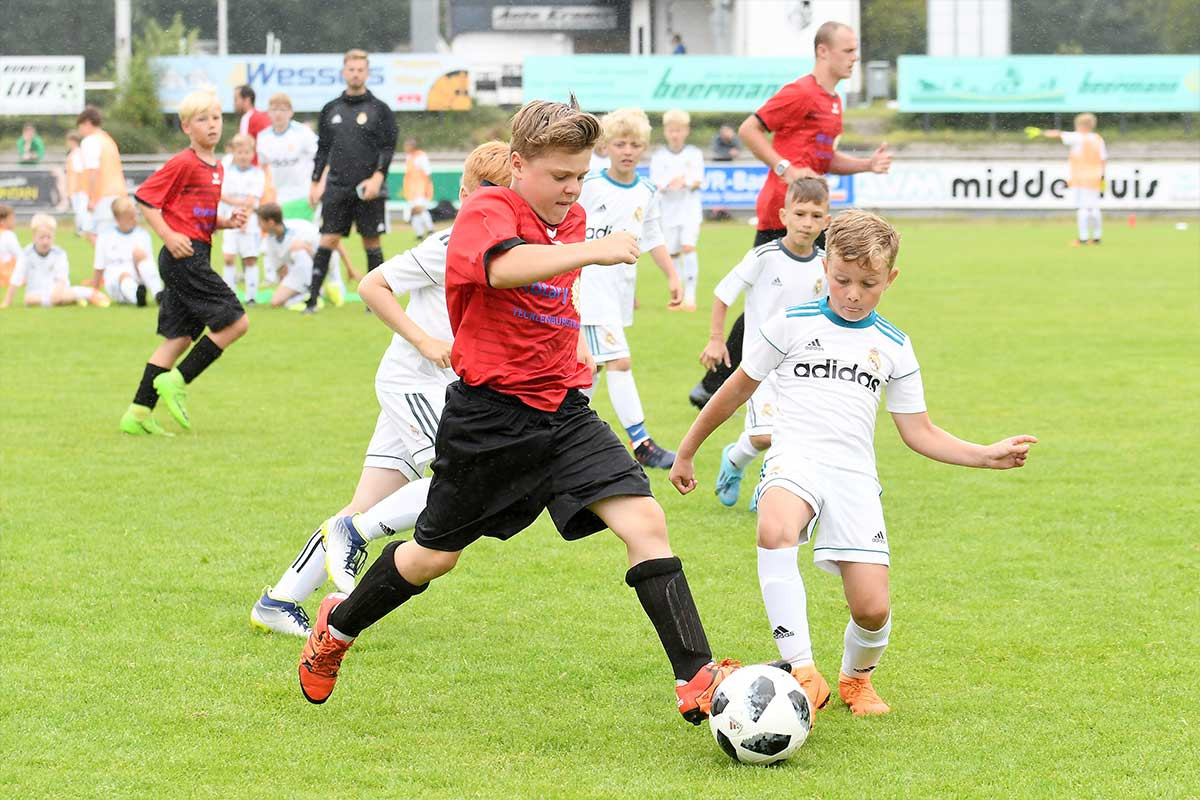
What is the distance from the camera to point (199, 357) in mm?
→ 9164

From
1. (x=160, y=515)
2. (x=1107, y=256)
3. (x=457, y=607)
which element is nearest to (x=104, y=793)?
(x=457, y=607)

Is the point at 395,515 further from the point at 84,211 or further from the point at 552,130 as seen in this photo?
the point at 84,211

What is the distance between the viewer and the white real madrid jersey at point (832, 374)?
449cm

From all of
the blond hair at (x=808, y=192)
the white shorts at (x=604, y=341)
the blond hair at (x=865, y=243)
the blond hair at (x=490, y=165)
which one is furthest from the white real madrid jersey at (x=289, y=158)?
the blond hair at (x=865, y=243)

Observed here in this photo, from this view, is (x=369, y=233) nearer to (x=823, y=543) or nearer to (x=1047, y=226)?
(x=823, y=543)

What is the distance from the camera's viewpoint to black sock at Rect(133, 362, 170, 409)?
9211mm

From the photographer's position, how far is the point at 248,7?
1859 inches

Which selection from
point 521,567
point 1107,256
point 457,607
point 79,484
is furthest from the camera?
point 1107,256

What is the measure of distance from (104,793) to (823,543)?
80.9 inches

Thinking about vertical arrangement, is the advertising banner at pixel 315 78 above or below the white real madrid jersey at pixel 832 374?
above

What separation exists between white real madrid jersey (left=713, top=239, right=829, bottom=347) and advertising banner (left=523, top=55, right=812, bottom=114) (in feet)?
99.3

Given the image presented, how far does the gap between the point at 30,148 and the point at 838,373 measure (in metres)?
33.7

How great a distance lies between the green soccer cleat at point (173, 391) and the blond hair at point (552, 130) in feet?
18.7

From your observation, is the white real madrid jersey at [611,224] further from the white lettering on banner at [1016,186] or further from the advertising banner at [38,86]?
the advertising banner at [38,86]
